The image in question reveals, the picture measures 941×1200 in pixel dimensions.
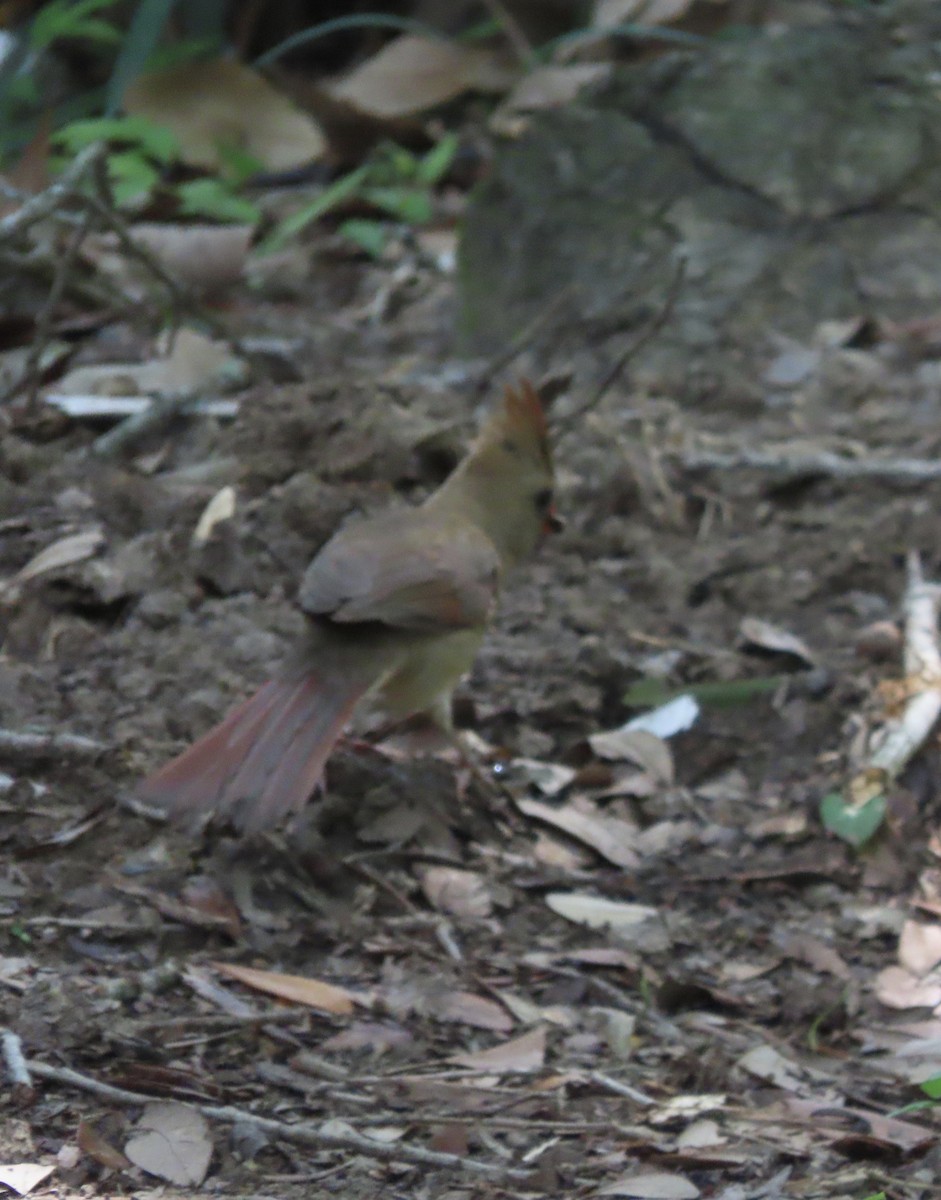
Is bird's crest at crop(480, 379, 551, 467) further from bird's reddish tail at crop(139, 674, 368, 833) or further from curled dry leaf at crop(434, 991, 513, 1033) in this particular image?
curled dry leaf at crop(434, 991, 513, 1033)

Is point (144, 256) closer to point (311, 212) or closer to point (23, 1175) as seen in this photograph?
point (311, 212)

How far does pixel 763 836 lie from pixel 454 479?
1222mm

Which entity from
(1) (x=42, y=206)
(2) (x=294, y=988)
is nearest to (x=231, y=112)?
(1) (x=42, y=206)

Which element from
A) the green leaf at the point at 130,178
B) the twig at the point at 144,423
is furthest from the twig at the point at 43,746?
the green leaf at the point at 130,178

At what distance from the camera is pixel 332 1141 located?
2484mm

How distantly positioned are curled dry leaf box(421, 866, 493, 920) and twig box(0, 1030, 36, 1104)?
111 cm

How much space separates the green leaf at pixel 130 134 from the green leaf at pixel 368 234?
753 millimetres

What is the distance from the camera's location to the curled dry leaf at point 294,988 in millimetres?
2953

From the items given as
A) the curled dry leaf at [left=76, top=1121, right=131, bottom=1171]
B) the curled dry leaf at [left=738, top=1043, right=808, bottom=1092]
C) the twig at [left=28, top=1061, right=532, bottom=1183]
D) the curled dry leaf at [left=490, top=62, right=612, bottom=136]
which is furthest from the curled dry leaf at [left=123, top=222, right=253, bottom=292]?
the curled dry leaf at [left=76, top=1121, right=131, bottom=1171]

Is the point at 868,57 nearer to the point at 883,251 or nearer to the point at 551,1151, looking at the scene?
the point at 883,251

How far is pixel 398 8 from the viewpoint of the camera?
8219 millimetres

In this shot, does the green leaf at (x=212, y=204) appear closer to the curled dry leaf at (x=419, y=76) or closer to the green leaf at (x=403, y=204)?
the green leaf at (x=403, y=204)

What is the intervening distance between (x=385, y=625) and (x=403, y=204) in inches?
150

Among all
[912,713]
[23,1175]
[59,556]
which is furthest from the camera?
[59,556]
